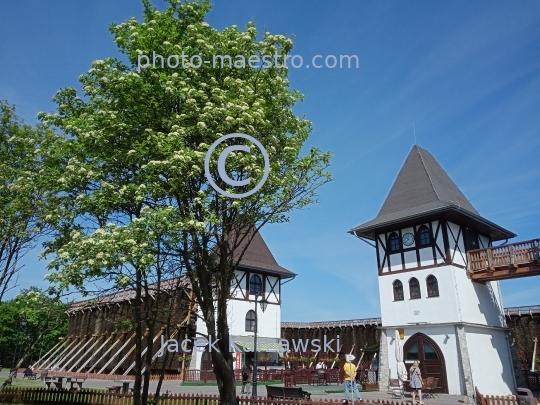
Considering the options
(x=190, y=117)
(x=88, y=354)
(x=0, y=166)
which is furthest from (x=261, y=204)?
A: (x=88, y=354)

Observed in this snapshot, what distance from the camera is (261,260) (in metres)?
37.8

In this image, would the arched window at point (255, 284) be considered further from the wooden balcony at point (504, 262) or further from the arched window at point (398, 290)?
the wooden balcony at point (504, 262)

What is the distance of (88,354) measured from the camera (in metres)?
43.7

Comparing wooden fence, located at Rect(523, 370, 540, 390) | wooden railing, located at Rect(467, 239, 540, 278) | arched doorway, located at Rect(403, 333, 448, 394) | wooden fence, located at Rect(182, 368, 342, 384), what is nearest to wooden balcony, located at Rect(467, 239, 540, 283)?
wooden railing, located at Rect(467, 239, 540, 278)

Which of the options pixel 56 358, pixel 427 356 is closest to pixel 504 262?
pixel 427 356

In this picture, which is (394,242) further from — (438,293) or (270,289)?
(270,289)

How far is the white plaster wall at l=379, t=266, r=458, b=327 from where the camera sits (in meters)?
23.3

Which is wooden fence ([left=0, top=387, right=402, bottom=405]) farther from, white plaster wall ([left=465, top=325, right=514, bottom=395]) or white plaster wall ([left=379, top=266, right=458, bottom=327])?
white plaster wall ([left=465, top=325, right=514, bottom=395])

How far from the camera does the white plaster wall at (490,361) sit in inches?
899

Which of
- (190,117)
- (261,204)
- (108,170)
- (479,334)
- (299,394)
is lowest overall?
(299,394)

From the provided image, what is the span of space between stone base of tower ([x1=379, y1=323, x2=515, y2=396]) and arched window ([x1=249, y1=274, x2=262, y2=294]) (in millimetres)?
12834

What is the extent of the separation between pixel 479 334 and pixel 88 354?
120 feet

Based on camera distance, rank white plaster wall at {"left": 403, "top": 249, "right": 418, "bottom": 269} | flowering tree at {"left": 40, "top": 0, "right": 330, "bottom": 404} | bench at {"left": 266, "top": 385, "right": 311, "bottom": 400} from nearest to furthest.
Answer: flowering tree at {"left": 40, "top": 0, "right": 330, "bottom": 404}, bench at {"left": 266, "top": 385, "right": 311, "bottom": 400}, white plaster wall at {"left": 403, "top": 249, "right": 418, "bottom": 269}

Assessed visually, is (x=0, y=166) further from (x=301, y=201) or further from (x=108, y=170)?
(x=301, y=201)
